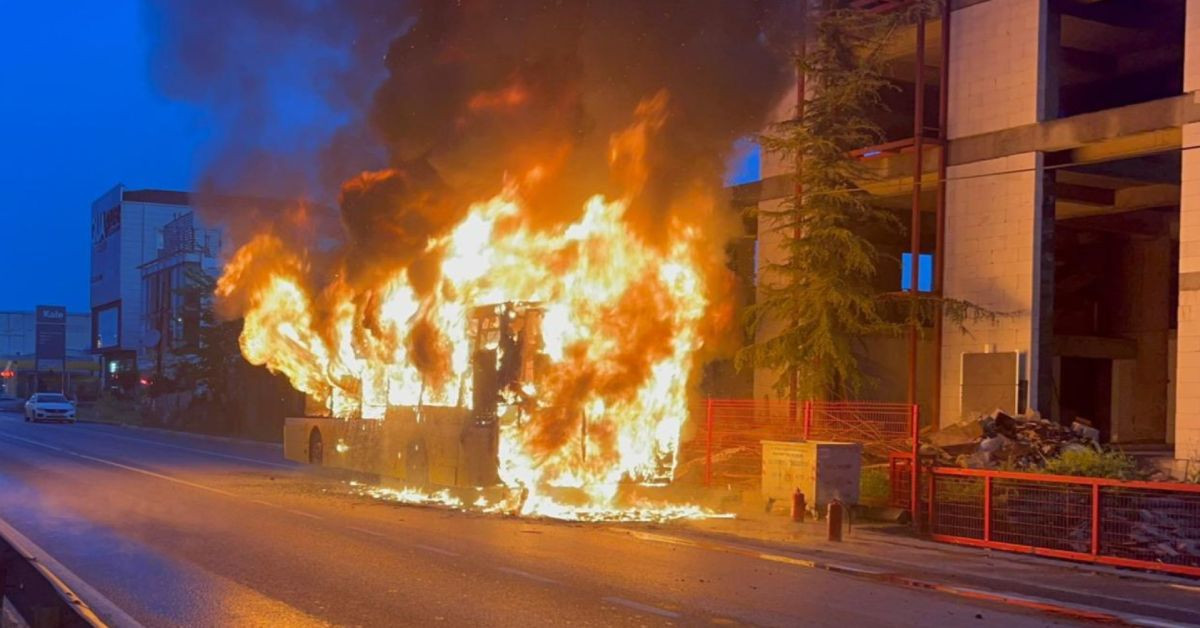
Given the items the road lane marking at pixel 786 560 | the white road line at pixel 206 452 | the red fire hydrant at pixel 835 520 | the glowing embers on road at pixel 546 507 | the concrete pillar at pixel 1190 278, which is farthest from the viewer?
the white road line at pixel 206 452

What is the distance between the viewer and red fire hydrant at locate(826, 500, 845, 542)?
1352 cm

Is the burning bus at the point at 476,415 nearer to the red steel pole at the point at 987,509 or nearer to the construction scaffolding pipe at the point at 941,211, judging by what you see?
the red steel pole at the point at 987,509

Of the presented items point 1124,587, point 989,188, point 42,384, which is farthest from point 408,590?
point 42,384

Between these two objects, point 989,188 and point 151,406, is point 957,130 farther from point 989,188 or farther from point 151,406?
point 151,406

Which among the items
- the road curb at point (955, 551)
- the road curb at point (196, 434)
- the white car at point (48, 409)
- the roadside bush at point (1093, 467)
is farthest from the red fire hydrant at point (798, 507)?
the white car at point (48, 409)

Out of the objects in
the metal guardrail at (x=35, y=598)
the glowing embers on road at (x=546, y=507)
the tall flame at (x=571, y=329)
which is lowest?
the glowing embers on road at (x=546, y=507)

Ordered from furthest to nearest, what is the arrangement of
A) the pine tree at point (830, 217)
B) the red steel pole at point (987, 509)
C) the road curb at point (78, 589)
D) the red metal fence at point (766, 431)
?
the pine tree at point (830, 217)
the red metal fence at point (766, 431)
the red steel pole at point (987, 509)
the road curb at point (78, 589)

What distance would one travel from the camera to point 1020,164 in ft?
71.2

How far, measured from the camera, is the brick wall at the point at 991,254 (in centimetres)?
2152

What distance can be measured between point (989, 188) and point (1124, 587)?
42.1ft

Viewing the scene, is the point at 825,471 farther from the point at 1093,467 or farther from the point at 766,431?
the point at 1093,467

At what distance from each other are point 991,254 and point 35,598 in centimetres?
1971

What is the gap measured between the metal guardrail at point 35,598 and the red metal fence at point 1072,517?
32.9 ft

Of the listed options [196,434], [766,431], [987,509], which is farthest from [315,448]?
[196,434]
